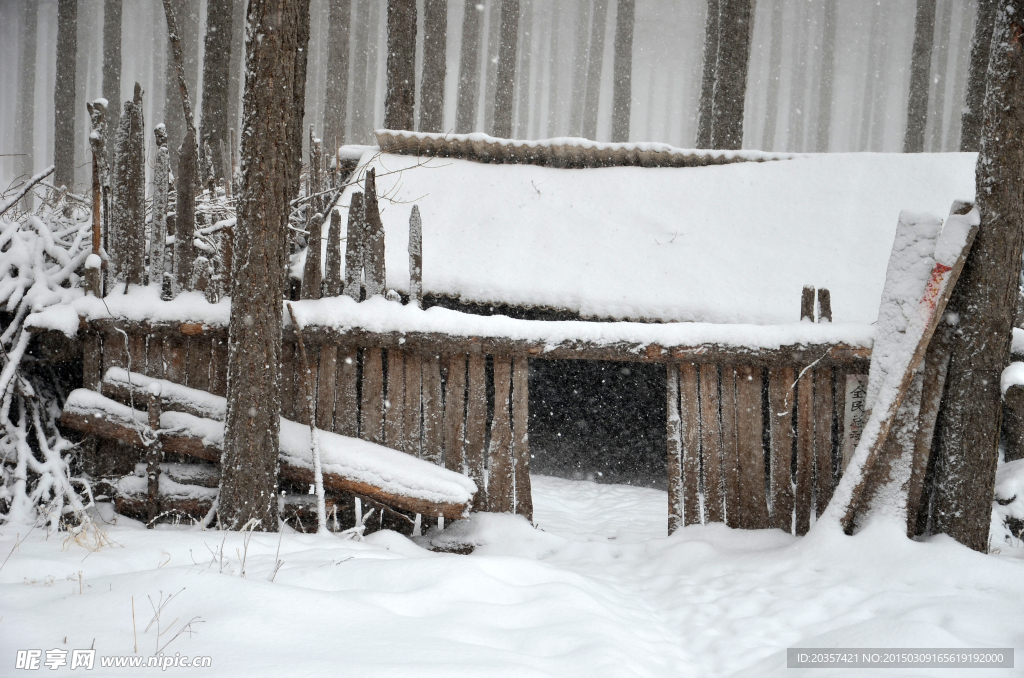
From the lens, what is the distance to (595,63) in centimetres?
2498

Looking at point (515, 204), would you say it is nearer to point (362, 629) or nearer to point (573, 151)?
point (573, 151)

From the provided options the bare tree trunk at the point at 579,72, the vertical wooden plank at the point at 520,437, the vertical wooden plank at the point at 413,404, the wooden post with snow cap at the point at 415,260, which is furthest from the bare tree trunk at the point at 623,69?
the vertical wooden plank at the point at 413,404

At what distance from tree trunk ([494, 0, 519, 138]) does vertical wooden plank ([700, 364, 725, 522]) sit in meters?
13.3

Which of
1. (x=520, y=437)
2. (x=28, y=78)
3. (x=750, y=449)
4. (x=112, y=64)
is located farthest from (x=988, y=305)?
(x=28, y=78)

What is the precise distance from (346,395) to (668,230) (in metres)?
3.38

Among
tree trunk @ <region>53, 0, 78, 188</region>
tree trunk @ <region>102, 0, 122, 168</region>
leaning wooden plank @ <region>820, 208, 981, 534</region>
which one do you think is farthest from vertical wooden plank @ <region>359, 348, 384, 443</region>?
tree trunk @ <region>102, 0, 122, 168</region>

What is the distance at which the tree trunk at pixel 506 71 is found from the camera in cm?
1598

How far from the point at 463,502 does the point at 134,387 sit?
2079 mm

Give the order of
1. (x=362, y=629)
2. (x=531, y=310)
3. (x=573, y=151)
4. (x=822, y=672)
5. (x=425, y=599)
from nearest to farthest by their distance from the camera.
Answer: (x=362, y=629) → (x=822, y=672) → (x=425, y=599) → (x=531, y=310) → (x=573, y=151)

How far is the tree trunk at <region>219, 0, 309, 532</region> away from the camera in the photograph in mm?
3068

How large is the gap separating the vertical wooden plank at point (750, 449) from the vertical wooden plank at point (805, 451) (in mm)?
201

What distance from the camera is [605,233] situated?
5.66 metres

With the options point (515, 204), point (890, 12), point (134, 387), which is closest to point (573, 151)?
point (515, 204)

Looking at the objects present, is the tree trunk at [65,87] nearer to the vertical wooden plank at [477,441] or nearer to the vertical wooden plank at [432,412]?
the vertical wooden plank at [432,412]
